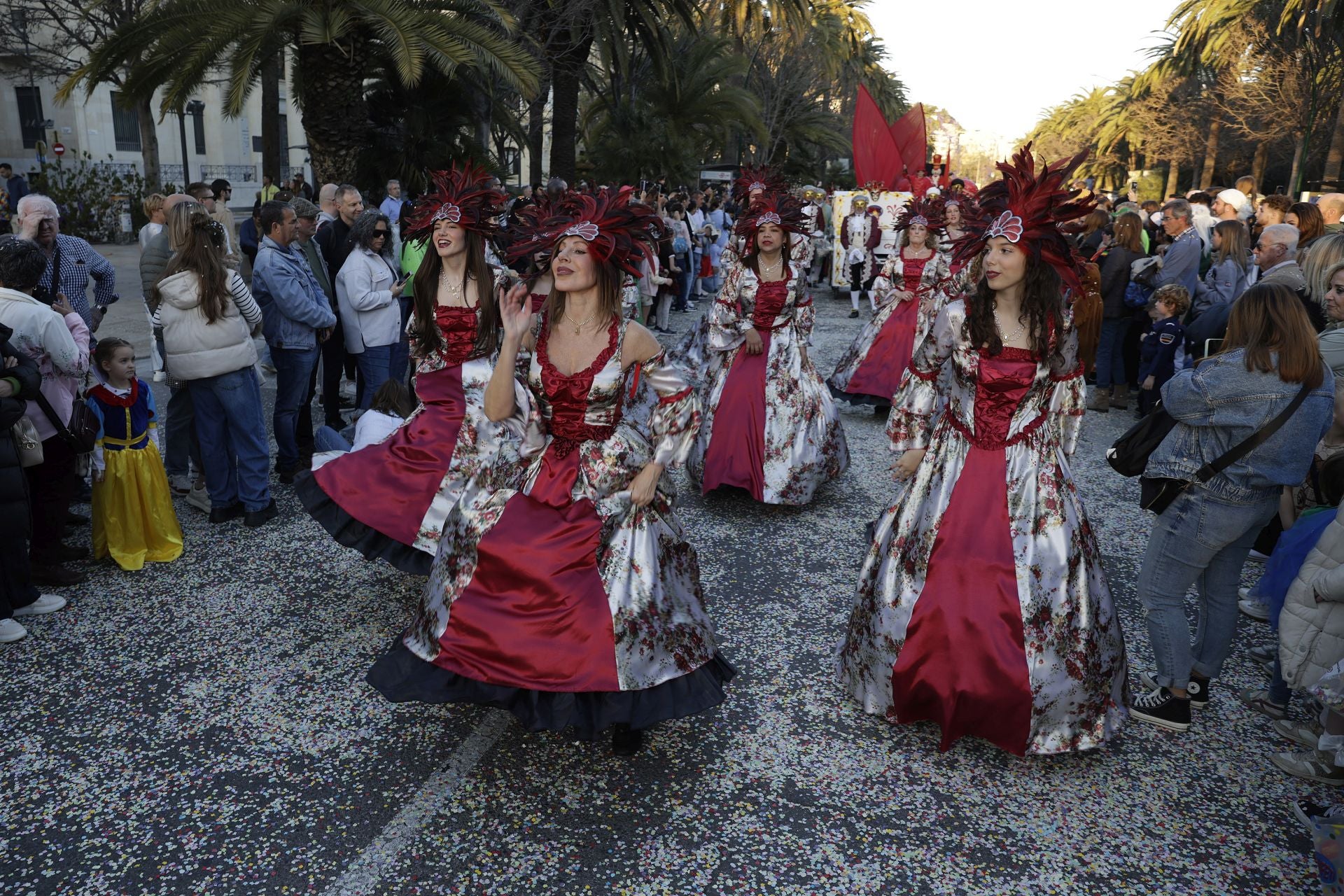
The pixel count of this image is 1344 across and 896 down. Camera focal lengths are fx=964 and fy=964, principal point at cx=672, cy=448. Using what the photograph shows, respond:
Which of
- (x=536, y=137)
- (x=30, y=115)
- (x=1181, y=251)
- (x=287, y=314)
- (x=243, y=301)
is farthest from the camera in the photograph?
(x=30, y=115)

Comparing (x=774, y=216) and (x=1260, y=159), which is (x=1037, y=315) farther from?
(x=1260, y=159)

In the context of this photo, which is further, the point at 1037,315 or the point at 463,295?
the point at 463,295

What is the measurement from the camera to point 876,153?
17688 millimetres

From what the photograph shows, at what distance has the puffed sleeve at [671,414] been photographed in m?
3.43

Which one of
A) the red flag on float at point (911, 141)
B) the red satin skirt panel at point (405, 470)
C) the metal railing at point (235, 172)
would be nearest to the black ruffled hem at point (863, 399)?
the red satin skirt panel at point (405, 470)

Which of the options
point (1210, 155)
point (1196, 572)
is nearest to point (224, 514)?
point (1196, 572)

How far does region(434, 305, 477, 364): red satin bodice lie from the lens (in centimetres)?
480

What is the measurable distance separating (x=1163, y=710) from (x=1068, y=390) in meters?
1.34

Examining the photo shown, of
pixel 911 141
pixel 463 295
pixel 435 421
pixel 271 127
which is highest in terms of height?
pixel 911 141

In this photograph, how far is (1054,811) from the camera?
127 inches

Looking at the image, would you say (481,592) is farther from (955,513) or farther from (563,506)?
(955,513)

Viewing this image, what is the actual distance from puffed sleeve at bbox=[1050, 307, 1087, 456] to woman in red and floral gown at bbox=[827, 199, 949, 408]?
4712 mm

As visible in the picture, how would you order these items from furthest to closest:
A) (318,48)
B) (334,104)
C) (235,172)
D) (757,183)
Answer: (235,172) → (334,104) → (318,48) → (757,183)

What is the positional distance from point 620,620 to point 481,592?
1.54ft
